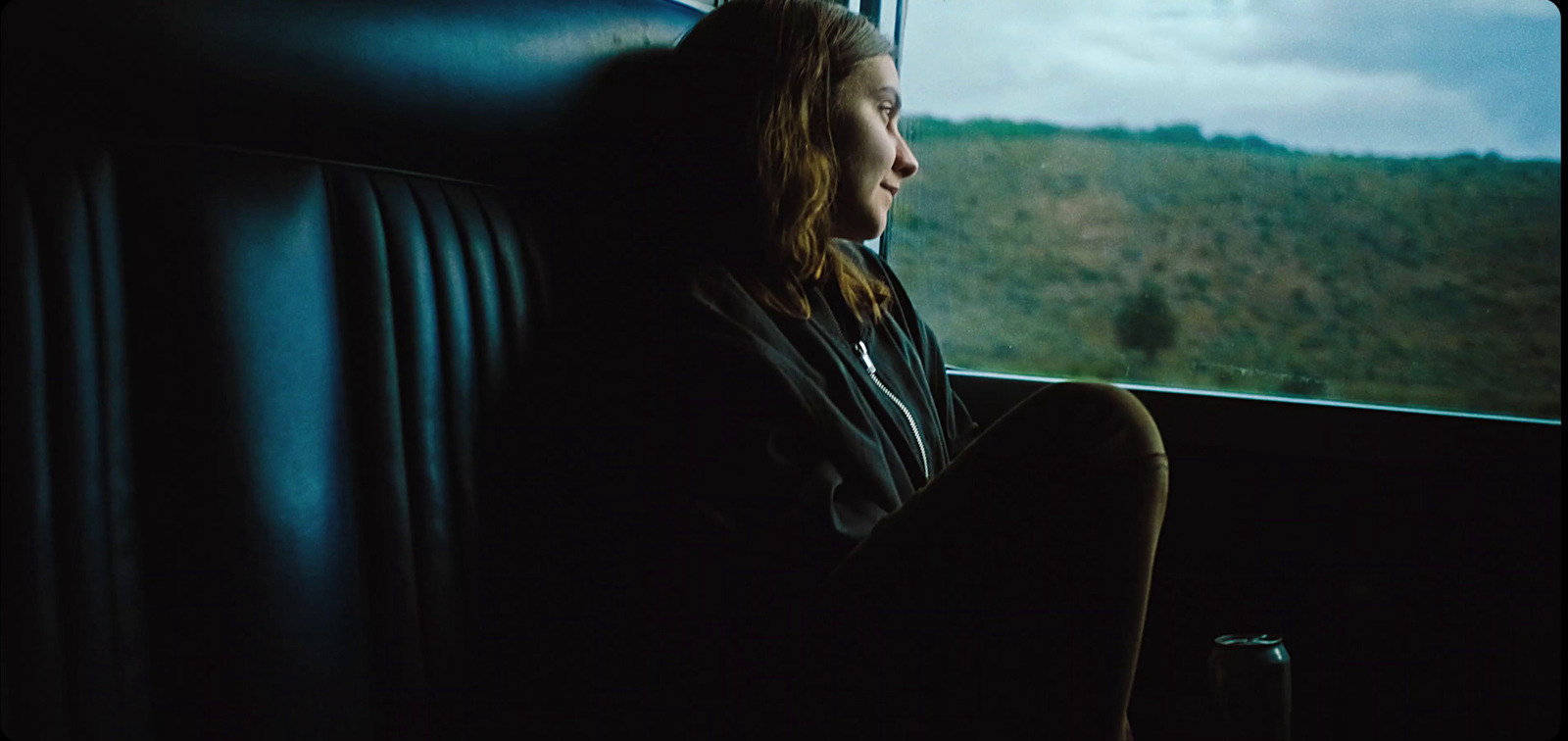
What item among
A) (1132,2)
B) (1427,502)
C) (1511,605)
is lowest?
(1511,605)

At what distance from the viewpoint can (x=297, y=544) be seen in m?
0.66

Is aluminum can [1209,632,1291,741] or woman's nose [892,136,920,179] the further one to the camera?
woman's nose [892,136,920,179]

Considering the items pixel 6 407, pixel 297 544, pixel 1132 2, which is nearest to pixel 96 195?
pixel 6 407

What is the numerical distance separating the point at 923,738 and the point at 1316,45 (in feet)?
3.12

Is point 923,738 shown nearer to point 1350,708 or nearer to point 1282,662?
point 1282,662

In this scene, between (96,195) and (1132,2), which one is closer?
(96,195)

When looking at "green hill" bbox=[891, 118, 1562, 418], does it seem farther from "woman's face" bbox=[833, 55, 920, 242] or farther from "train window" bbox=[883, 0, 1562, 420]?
"woman's face" bbox=[833, 55, 920, 242]

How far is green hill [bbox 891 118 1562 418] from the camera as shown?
1154 mm

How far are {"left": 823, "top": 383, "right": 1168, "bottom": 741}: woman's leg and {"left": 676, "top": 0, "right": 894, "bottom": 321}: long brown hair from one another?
31 cm

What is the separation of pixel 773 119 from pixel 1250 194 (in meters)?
0.65

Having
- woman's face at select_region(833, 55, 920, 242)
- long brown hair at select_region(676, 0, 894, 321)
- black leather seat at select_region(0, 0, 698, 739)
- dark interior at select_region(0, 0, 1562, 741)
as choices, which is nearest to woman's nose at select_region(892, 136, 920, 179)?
woman's face at select_region(833, 55, 920, 242)

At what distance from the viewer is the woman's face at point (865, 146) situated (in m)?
1.05

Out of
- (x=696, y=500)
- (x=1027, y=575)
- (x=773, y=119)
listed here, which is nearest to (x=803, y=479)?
(x=696, y=500)

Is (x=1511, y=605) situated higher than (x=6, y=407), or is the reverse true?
(x=6, y=407)
